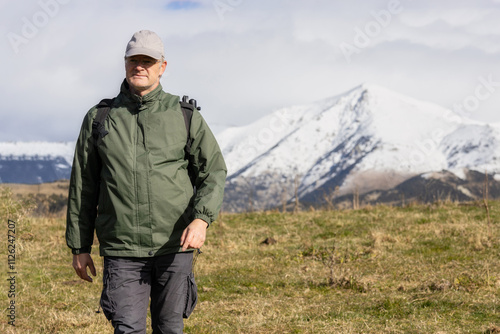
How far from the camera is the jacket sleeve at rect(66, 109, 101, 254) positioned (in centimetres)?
383

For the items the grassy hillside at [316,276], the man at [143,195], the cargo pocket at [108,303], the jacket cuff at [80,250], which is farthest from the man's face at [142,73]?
the grassy hillside at [316,276]

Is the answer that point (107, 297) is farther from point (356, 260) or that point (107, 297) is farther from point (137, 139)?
point (356, 260)

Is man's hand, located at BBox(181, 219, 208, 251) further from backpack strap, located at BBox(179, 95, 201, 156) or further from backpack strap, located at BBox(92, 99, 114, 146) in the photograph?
backpack strap, located at BBox(92, 99, 114, 146)

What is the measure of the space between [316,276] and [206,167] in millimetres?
7204

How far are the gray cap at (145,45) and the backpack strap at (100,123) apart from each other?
1.34ft

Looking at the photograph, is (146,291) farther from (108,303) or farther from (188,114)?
(188,114)

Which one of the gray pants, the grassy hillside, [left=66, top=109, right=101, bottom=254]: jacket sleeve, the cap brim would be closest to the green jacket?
[left=66, top=109, right=101, bottom=254]: jacket sleeve

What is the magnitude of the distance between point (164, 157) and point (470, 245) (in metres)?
11.2

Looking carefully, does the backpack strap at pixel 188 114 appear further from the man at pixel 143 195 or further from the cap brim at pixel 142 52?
the cap brim at pixel 142 52

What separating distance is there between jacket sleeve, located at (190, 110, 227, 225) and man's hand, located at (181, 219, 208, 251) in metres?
0.11

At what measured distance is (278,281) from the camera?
1041 cm

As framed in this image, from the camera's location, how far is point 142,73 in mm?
3785

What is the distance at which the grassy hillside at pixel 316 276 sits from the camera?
7.04 m

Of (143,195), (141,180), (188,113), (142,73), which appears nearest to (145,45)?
(142,73)
